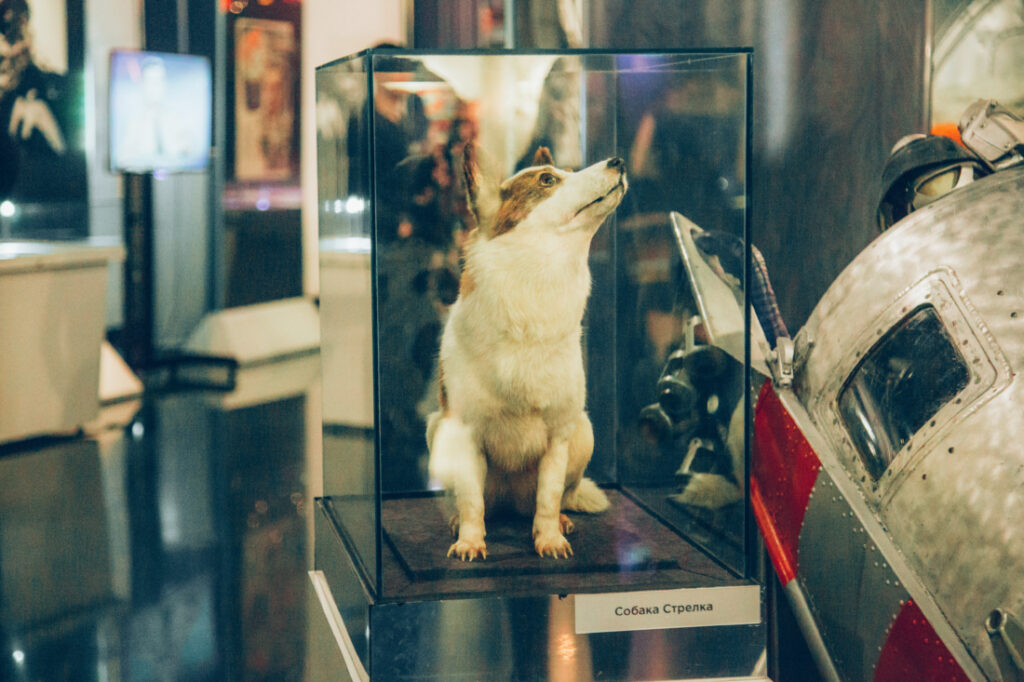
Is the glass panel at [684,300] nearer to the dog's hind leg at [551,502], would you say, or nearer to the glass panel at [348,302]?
the dog's hind leg at [551,502]

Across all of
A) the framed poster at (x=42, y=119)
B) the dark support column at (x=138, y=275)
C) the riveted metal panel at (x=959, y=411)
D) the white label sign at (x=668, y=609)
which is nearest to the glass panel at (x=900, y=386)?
the riveted metal panel at (x=959, y=411)

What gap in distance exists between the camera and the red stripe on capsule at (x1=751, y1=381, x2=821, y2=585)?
6.86 ft

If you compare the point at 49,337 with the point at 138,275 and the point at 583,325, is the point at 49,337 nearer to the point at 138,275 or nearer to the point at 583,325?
the point at 138,275

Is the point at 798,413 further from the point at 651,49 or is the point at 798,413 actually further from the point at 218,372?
the point at 218,372

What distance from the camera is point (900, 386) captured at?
189 centimetres

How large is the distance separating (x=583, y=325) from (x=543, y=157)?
33 centimetres

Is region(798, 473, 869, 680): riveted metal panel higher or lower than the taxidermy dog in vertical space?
lower

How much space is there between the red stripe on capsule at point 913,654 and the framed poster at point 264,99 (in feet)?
25.7

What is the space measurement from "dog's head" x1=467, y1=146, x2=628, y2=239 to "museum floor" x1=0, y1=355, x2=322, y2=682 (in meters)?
1.24

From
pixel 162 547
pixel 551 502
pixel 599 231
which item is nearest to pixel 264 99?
pixel 162 547

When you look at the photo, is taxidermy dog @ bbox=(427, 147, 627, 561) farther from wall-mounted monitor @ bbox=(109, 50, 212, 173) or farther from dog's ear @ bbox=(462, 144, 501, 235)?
wall-mounted monitor @ bbox=(109, 50, 212, 173)

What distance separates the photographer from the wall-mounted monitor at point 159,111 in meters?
7.70

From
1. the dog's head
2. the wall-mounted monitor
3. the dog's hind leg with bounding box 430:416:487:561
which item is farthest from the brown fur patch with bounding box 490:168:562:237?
the wall-mounted monitor

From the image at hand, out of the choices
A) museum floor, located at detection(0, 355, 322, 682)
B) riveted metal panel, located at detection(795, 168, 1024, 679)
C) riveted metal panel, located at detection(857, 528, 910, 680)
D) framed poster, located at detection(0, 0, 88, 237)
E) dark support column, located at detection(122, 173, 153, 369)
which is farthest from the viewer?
dark support column, located at detection(122, 173, 153, 369)
